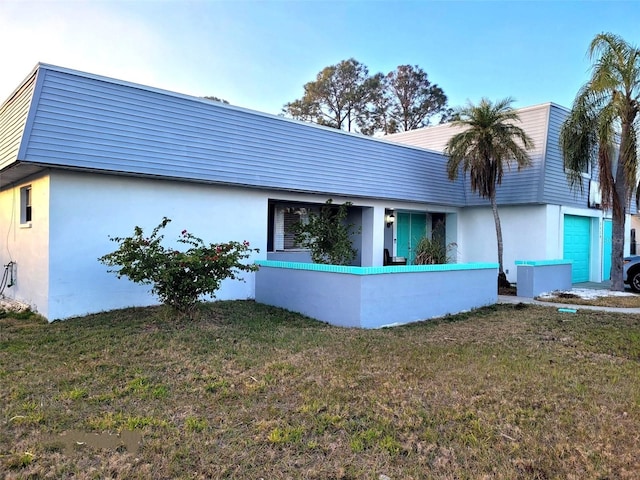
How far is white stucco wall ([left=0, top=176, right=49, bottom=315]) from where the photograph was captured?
775 cm

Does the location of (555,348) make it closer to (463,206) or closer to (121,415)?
(121,415)

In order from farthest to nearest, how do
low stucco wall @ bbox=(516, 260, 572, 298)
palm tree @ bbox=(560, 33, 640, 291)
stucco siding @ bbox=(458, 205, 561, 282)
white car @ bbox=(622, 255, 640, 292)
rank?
stucco siding @ bbox=(458, 205, 561, 282), white car @ bbox=(622, 255, 640, 292), low stucco wall @ bbox=(516, 260, 572, 298), palm tree @ bbox=(560, 33, 640, 291)

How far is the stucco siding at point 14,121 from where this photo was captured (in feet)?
23.4

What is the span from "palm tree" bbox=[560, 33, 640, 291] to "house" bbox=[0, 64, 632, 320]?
4.29 ft

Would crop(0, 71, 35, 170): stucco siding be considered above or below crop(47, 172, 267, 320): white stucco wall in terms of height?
above

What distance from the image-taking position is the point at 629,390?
14.0ft

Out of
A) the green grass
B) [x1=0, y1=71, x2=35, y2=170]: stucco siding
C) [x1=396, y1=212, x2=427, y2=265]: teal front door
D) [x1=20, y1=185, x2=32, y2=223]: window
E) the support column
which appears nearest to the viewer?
the green grass

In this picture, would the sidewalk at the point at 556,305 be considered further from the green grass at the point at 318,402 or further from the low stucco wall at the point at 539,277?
the green grass at the point at 318,402

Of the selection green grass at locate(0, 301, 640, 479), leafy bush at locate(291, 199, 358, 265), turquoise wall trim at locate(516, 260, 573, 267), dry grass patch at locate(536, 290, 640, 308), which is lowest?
green grass at locate(0, 301, 640, 479)

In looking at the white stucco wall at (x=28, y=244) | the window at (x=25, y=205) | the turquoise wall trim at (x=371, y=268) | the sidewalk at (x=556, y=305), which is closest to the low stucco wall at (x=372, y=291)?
the turquoise wall trim at (x=371, y=268)

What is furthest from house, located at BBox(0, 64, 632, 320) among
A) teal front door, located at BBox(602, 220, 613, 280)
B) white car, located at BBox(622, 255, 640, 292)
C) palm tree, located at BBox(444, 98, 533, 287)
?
teal front door, located at BBox(602, 220, 613, 280)

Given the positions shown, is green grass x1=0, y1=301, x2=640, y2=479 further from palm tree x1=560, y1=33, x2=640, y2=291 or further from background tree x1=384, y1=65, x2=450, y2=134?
background tree x1=384, y1=65, x2=450, y2=134

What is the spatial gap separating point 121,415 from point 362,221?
10177 millimetres

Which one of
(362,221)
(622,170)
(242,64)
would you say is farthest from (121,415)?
(242,64)
